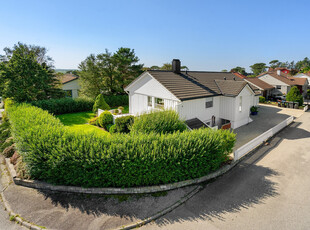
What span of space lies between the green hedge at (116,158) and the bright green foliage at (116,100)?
20.9 meters

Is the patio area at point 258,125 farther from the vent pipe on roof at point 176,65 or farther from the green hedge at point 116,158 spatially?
the vent pipe on roof at point 176,65

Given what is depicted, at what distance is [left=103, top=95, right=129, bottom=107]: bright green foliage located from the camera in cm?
2938

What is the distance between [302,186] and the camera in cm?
859

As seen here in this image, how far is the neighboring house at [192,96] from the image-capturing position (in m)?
15.2

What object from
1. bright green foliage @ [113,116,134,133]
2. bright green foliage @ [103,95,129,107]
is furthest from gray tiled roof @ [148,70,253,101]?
bright green foliage @ [103,95,129,107]

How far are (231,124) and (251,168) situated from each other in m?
7.94

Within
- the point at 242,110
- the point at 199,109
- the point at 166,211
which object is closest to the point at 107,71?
the point at 199,109

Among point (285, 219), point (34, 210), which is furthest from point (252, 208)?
point (34, 210)

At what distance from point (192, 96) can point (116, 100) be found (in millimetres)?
17993

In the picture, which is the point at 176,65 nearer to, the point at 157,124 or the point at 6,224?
the point at 157,124

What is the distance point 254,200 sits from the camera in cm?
757

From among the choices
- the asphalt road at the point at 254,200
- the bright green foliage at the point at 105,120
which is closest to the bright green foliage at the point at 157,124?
the asphalt road at the point at 254,200

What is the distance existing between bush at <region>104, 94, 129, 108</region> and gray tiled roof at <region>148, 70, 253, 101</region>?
14087 millimetres

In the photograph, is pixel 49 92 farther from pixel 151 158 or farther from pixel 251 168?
pixel 251 168
